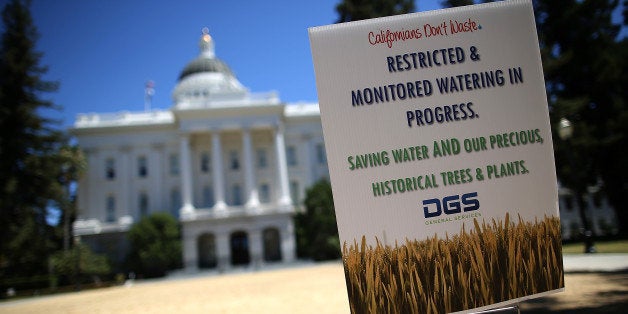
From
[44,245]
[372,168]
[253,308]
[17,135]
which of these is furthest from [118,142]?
[372,168]

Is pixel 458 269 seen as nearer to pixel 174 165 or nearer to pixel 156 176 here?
pixel 174 165

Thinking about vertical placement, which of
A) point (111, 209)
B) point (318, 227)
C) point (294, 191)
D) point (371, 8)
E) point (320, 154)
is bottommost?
point (318, 227)

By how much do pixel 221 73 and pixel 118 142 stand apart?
1764 centimetres

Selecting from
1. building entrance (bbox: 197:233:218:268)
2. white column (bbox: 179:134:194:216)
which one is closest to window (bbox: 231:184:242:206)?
building entrance (bbox: 197:233:218:268)

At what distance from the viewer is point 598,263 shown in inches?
461

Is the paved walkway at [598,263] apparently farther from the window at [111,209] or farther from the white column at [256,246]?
the window at [111,209]

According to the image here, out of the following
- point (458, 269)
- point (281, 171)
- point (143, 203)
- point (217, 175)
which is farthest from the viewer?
point (143, 203)

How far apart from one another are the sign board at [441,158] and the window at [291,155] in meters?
34.2

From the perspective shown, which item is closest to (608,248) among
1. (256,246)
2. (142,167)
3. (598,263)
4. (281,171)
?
(598,263)

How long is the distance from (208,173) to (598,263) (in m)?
33.3

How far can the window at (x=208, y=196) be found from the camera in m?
37.8

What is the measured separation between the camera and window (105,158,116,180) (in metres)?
37.6

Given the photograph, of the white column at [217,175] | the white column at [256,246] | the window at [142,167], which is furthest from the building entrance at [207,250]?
the window at [142,167]

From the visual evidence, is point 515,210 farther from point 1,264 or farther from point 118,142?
point 118,142
